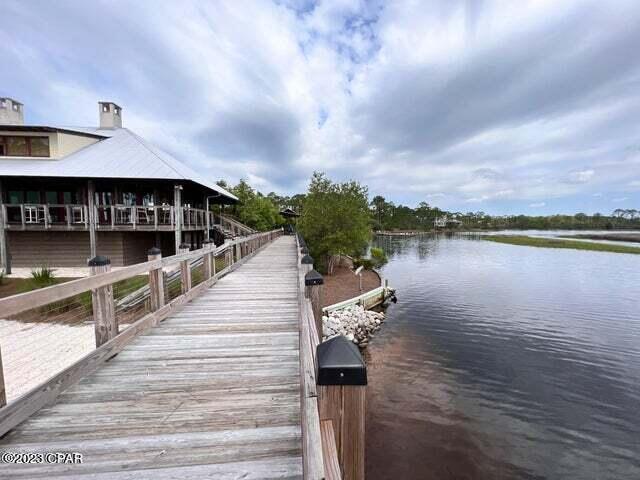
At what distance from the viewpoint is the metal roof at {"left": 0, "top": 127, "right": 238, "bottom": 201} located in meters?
13.3

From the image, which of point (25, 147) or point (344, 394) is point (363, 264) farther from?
point (344, 394)

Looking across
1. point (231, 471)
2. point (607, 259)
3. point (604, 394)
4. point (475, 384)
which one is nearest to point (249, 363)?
point (231, 471)

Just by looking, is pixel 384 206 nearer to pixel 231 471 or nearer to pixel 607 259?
pixel 607 259

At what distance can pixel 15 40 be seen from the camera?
11242mm

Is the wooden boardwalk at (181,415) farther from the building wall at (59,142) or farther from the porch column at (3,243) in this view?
the building wall at (59,142)

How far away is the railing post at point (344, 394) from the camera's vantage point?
132 centimetres

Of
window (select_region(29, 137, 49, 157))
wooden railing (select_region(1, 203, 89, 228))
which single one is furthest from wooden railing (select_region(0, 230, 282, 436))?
window (select_region(29, 137, 49, 157))

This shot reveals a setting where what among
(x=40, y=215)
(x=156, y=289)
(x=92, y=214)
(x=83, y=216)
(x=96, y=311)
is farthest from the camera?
(x=83, y=216)

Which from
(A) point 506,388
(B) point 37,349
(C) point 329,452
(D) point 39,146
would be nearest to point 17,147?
(D) point 39,146

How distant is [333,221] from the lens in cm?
2061

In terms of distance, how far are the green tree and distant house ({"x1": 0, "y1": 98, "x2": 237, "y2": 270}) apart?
826cm

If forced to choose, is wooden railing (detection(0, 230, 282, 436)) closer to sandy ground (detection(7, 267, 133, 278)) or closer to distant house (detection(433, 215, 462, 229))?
sandy ground (detection(7, 267, 133, 278))

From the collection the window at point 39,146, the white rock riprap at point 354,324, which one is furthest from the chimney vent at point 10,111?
the white rock riprap at point 354,324

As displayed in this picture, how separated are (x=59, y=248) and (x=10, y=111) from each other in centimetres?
1029
